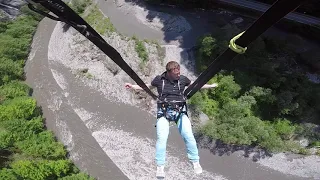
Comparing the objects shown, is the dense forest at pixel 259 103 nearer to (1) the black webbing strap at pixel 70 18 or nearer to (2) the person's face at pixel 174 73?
(2) the person's face at pixel 174 73

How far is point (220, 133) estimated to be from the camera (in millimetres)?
8172

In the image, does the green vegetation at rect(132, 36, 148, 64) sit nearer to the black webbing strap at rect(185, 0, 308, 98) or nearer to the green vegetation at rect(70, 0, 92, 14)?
the green vegetation at rect(70, 0, 92, 14)

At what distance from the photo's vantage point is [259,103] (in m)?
8.37

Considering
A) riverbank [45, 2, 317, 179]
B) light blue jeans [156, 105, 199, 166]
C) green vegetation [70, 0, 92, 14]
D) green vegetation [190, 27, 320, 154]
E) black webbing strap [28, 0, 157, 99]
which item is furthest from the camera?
green vegetation [70, 0, 92, 14]

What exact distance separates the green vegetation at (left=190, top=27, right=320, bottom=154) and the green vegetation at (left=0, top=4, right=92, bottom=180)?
148 inches

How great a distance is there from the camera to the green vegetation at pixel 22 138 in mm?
7852

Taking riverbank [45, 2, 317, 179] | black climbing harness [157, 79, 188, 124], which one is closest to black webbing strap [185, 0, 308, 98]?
black climbing harness [157, 79, 188, 124]

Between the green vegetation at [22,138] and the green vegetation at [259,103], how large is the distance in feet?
12.3

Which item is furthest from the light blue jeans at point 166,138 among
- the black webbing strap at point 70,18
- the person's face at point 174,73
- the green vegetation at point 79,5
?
the green vegetation at point 79,5

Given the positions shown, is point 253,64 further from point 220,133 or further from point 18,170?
point 18,170

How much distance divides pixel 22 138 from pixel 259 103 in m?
6.02

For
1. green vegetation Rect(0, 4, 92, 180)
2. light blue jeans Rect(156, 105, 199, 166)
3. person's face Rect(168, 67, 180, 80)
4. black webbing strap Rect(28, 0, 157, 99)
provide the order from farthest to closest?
green vegetation Rect(0, 4, 92, 180), light blue jeans Rect(156, 105, 199, 166), person's face Rect(168, 67, 180, 80), black webbing strap Rect(28, 0, 157, 99)

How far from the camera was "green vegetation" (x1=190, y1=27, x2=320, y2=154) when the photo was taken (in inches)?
315

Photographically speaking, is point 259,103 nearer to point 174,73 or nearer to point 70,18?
Result: point 174,73
